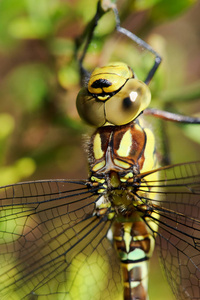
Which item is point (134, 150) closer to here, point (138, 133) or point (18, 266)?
point (138, 133)

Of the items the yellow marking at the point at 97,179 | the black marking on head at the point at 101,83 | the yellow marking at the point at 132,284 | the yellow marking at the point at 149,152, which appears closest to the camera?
the black marking on head at the point at 101,83

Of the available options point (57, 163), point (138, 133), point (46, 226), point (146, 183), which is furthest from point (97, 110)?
point (57, 163)

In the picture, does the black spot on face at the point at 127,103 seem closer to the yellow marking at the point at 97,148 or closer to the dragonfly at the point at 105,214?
the dragonfly at the point at 105,214

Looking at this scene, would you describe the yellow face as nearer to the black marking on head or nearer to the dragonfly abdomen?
the black marking on head

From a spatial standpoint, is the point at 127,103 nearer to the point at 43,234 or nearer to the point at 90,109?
the point at 90,109

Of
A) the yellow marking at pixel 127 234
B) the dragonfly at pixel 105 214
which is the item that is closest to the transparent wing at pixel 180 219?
the dragonfly at pixel 105 214
